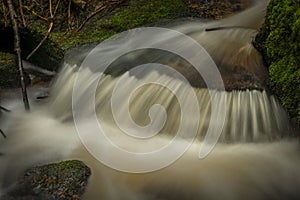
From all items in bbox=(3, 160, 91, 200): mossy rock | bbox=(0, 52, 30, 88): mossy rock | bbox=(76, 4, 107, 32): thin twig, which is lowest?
bbox=(3, 160, 91, 200): mossy rock

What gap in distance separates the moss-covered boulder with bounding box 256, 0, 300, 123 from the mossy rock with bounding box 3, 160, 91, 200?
8.86 ft

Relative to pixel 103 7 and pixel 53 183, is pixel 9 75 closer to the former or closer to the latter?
pixel 103 7

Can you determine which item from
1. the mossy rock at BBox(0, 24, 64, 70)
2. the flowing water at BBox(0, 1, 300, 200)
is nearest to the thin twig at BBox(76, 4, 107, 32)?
the mossy rock at BBox(0, 24, 64, 70)

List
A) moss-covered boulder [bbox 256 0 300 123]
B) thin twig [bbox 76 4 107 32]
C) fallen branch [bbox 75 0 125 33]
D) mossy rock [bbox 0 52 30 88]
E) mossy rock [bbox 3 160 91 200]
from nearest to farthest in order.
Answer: mossy rock [bbox 3 160 91 200] → moss-covered boulder [bbox 256 0 300 123] → mossy rock [bbox 0 52 30 88] → thin twig [bbox 76 4 107 32] → fallen branch [bbox 75 0 125 33]

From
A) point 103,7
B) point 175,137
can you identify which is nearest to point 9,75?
point 103,7

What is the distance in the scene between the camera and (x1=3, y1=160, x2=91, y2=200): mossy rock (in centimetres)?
423

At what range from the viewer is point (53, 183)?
4.30 metres

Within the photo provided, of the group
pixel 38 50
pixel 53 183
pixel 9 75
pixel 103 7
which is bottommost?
pixel 53 183

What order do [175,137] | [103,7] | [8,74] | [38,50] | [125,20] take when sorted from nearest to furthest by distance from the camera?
1. [175,137]
2. [8,74]
3. [38,50]
4. [125,20]
5. [103,7]

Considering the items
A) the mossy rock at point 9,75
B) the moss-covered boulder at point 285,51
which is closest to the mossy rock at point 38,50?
the mossy rock at point 9,75

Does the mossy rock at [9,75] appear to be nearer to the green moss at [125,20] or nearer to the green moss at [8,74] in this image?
the green moss at [8,74]

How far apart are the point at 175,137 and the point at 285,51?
1.87 meters

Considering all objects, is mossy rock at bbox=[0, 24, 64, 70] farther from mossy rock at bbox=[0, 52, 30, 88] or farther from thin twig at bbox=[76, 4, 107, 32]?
thin twig at bbox=[76, 4, 107, 32]

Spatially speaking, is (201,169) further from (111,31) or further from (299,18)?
(111,31)
